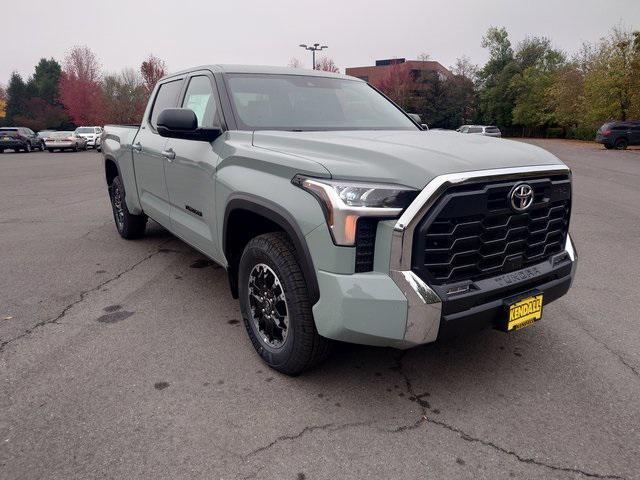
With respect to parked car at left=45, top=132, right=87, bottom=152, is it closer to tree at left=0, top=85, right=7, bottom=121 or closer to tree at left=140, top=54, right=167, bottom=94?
tree at left=140, top=54, right=167, bottom=94

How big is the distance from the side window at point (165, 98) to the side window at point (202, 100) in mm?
356

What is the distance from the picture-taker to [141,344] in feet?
11.2

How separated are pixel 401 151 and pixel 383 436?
1.47 m

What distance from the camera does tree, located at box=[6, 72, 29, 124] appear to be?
71812 millimetres

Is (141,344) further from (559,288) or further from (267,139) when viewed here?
(559,288)

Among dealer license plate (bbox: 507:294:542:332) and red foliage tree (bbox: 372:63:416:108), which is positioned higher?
red foliage tree (bbox: 372:63:416:108)

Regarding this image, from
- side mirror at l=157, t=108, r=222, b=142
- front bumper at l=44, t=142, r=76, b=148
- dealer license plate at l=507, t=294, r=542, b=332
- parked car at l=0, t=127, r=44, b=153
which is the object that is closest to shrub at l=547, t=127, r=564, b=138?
front bumper at l=44, t=142, r=76, b=148

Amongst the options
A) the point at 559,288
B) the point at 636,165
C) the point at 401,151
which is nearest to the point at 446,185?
the point at 401,151

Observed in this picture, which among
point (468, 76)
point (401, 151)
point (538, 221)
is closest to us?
point (401, 151)

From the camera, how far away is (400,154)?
2.50 metres

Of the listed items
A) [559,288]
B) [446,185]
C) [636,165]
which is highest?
[446,185]

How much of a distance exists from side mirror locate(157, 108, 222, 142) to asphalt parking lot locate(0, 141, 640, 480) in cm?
144

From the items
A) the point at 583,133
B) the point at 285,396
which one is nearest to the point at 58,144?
the point at 285,396

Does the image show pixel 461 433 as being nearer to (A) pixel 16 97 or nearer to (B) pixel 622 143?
(B) pixel 622 143
